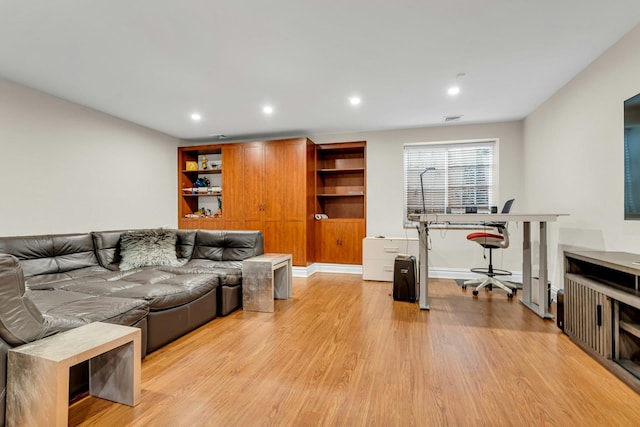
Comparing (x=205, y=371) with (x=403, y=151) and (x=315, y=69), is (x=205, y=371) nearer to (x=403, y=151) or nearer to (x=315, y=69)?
(x=315, y=69)

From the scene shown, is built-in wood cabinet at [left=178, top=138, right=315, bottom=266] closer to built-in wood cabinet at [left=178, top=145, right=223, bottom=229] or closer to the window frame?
built-in wood cabinet at [left=178, top=145, right=223, bottom=229]

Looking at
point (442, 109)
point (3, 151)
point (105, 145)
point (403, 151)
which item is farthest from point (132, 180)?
point (442, 109)

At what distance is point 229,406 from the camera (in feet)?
5.15

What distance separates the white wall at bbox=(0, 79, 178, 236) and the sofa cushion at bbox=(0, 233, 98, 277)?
62 cm

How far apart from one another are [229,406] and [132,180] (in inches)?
165

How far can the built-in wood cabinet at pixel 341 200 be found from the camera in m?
5.01

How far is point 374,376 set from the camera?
6.08ft

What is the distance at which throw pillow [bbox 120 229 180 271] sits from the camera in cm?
326

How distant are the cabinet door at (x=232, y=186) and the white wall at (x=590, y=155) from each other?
4518 millimetres

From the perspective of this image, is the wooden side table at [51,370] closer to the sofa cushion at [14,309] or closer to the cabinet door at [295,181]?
the sofa cushion at [14,309]

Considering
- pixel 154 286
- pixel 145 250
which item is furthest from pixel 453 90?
pixel 145 250

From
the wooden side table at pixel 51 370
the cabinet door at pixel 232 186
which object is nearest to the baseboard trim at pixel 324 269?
the cabinet door at pixel 232 186

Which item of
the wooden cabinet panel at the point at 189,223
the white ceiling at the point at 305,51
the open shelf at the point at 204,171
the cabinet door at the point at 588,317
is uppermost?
the white ceiling at the point at 305,51

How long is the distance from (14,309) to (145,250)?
2.09 metres
